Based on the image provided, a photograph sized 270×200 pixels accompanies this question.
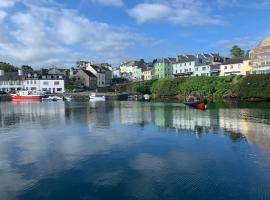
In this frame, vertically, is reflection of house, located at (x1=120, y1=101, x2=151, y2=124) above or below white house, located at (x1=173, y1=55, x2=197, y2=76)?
below

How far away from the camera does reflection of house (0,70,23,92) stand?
160m

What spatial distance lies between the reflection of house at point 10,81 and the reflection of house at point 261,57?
94649 millimetres

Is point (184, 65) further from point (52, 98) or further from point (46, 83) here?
point (52, 98)

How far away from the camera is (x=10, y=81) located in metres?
162

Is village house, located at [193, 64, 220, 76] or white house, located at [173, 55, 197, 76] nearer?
village house, located at [193, 64, 220, 76]

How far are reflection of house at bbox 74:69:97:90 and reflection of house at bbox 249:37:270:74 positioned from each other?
7430 centimetres

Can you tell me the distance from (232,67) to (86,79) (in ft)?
219

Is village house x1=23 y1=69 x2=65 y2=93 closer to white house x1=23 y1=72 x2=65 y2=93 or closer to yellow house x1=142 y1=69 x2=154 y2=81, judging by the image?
white house x1=23 y1=72 x2=65 y2=93

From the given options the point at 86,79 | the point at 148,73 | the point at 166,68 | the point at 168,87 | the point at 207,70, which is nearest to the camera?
the point at 168,87

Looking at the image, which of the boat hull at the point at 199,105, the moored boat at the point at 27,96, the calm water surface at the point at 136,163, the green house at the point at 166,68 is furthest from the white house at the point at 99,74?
the calm water surface at the point at 136,163

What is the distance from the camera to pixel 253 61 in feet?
398

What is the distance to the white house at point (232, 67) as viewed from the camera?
129625 millimetres

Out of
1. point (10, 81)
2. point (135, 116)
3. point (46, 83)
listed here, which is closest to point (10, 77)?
point (10, 81)

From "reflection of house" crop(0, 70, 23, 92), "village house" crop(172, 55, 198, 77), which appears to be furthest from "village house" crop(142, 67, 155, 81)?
"reflection of house" crop(0, 70, 23, 92)
